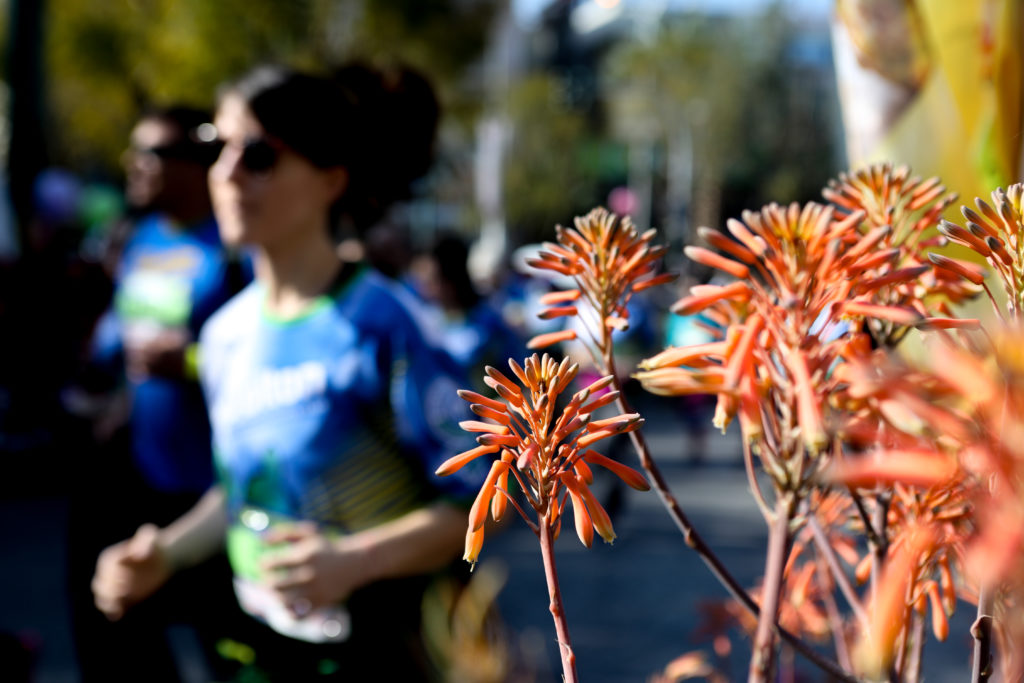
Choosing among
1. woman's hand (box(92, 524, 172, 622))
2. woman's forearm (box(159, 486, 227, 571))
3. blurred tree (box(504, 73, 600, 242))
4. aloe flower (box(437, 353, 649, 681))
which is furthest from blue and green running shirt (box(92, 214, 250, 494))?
blurred tree (box(504, 73, 600, 242))

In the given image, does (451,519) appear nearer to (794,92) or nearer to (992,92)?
(992,92)

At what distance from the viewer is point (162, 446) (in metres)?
Answer: 2.81

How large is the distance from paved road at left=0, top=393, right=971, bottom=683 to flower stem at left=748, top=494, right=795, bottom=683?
279cm

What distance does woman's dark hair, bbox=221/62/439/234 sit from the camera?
6.78 feet

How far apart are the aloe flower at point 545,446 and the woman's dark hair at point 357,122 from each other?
1.54 metres

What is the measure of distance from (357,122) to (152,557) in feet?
3.23

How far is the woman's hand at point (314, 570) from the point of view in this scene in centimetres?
172

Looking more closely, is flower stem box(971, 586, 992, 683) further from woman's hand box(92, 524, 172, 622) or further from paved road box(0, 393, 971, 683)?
paved road box(0, 393, 971, 683)

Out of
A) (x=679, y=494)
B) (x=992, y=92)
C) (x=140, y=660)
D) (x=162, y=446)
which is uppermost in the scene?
(x=992, y=92)

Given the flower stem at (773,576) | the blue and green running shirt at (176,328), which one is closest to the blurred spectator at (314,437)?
the blue and green running shirt at (176,328)

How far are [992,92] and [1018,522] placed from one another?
0.94 meters

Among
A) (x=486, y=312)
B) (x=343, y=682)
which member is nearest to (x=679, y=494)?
(x=486, y=312)

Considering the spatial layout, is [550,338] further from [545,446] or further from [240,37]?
[240,37]

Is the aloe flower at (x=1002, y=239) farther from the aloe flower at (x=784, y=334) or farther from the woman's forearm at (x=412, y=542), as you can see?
the woman's forearm at (x=412, y=542)
